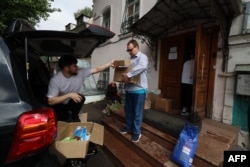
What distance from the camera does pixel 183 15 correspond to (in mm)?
4621

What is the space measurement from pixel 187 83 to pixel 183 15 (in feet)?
5.69

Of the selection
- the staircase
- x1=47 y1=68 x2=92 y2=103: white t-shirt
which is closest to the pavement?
the staircase

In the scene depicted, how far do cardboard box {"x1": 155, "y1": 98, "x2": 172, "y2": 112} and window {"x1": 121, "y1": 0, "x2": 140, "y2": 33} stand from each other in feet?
10.5

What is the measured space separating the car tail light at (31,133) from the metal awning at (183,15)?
3331 millimetres

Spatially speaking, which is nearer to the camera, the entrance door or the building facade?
the building facade

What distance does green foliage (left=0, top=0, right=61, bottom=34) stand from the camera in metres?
7.05

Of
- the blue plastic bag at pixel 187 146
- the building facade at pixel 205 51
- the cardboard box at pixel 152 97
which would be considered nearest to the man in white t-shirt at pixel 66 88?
the blue plastic bag at pixel 187 146

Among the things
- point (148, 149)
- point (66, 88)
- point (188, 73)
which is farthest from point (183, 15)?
point (66, 88)

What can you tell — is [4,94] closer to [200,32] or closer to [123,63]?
[123,63]

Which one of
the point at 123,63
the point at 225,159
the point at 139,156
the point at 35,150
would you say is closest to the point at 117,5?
the point at 123,63

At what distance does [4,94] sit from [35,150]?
433mm

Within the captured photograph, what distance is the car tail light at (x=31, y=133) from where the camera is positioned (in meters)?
1.16

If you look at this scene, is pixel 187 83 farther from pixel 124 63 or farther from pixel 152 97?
pixel 124 63

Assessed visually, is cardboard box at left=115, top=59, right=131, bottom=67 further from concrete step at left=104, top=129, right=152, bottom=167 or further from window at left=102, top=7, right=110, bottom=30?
window at left=102, top=7, right=110, bottom=30
